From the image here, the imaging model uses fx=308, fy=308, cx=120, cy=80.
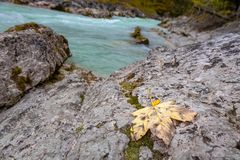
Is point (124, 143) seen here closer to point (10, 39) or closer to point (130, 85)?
point (130, 85)

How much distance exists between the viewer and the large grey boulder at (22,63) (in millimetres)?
8836

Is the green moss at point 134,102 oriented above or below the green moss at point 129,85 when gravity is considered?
above

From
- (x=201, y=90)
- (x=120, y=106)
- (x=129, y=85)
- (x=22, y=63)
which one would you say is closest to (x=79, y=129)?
(x=120, y=106)

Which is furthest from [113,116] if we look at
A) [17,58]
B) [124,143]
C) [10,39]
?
[10,39]

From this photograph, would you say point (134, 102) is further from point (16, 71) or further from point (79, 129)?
point (16, 71)

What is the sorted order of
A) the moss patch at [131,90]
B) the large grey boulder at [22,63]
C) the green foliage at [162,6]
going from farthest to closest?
the green foliage at [162,6]
the large grey boulder at [22,63]
the moss patch at [131,90]

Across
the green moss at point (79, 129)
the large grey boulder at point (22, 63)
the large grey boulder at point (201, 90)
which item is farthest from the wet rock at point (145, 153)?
the large grey boulder at point (22, 63)

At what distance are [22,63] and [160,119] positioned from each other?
6.02 metres

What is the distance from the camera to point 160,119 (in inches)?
211

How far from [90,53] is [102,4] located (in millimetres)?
80291

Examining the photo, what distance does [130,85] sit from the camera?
7.71m

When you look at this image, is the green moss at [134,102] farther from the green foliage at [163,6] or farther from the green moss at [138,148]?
the green foliage at [163,6]

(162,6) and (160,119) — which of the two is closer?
(160,119)

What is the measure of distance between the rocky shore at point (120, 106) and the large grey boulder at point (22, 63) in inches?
1.2
